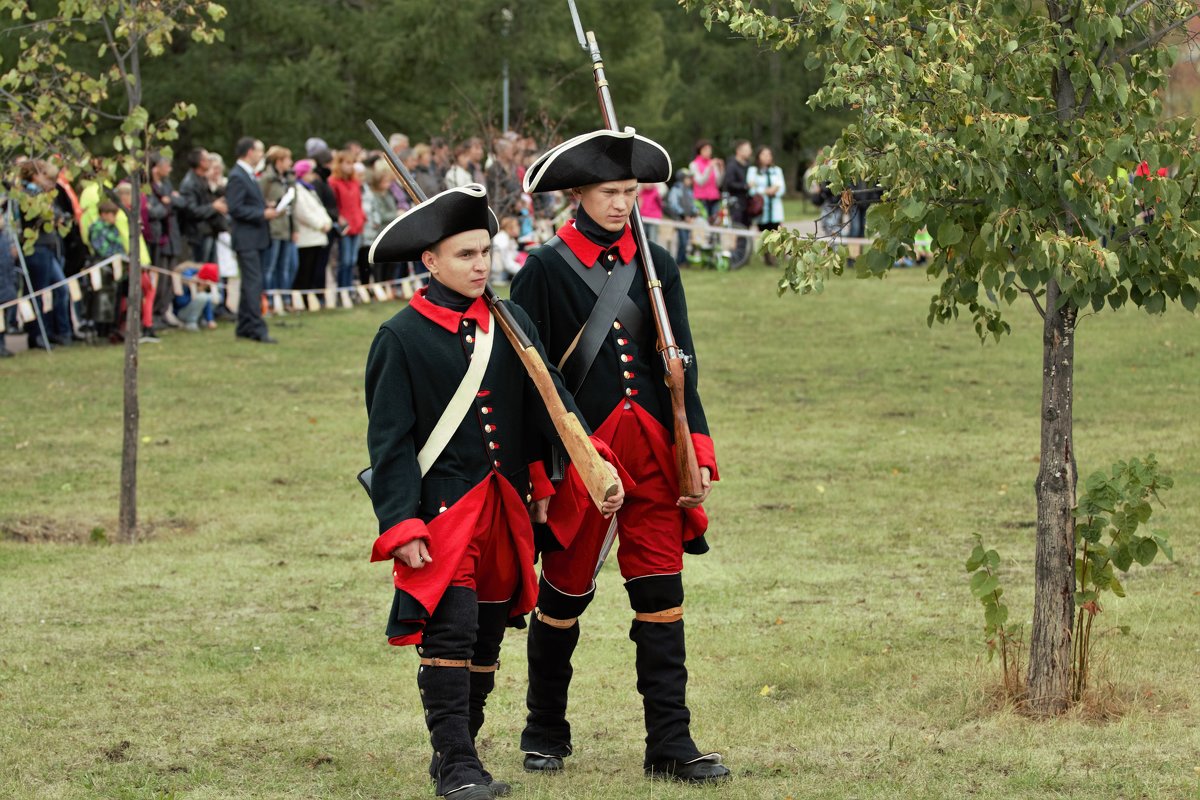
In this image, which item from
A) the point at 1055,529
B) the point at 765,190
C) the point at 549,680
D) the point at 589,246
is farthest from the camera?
the point at 765,190

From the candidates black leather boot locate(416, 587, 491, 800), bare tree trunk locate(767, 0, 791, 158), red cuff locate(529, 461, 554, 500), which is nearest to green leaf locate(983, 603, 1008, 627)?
red cuff locate(529, 461, 554, 500)

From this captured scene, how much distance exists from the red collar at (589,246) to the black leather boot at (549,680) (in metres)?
1.15

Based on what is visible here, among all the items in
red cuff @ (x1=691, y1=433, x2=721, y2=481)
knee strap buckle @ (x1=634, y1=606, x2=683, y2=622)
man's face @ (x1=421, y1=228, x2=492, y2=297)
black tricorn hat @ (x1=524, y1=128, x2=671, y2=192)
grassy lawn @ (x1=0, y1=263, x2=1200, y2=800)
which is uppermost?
black tricorn hat @ (x1=524, y1=128, x2=671, y2=192)

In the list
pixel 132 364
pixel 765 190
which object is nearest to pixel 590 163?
pixel 132 364

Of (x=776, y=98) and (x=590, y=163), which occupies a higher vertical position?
(x=776, y=98)

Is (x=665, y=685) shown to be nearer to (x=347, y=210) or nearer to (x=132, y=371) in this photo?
(x=132, y=371)

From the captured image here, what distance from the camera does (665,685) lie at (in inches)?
233

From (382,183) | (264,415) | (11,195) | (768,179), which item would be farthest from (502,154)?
(11,195)

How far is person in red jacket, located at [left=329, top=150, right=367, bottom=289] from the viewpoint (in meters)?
21.5

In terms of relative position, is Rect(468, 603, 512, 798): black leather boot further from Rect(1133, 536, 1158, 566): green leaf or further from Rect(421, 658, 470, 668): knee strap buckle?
Rect(1133, 536, 1158, 566): green leaf

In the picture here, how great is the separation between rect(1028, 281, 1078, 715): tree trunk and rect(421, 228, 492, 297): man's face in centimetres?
213

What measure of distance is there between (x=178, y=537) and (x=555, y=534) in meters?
4.91

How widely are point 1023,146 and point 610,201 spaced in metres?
1.48

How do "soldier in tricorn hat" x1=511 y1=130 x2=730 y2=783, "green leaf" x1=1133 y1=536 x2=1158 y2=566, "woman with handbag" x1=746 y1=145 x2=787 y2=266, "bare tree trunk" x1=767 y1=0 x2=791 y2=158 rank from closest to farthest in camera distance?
"soldier in tricorn hat" x1=511 y1=130 x2=730 y2=783, "green leaf" x1=1133 y1=536 x2=1158 y2=566, "woman with handbag" x1=746 y1=145 x2=787 y2=266, "bare tree trunk" x1=767 y1=0 x2=791 y2=158
